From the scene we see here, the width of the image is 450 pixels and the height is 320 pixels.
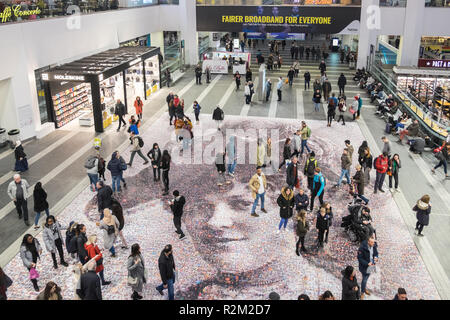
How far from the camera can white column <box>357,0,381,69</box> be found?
30.3 meters

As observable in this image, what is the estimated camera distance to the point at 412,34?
96.3 ft

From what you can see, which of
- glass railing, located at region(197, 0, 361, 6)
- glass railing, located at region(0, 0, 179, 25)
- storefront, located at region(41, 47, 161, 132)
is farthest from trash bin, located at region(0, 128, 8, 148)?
glass railing, located at region(197, 0, 361, 6)

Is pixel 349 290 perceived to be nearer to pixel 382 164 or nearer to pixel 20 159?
pixel 382 164

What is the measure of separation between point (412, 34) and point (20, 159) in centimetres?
2630

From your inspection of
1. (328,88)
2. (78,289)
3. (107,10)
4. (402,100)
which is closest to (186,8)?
(107,10)

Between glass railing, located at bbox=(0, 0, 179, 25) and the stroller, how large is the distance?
14.1m

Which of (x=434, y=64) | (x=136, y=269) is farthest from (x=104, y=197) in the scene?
(x=434, y=64)

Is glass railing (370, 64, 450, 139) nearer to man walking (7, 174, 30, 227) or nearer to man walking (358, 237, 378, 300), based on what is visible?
man walking (358, 237, 378, 300)

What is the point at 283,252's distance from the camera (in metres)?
10.1

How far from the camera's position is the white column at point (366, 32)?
30344 mm

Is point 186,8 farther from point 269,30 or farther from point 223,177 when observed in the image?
point 223,177

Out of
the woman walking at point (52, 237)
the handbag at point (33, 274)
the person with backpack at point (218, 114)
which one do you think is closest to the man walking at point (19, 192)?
the woman walking at point (52, 237)

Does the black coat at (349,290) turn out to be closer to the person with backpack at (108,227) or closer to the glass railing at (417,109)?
the person with backpack at (108,227)
